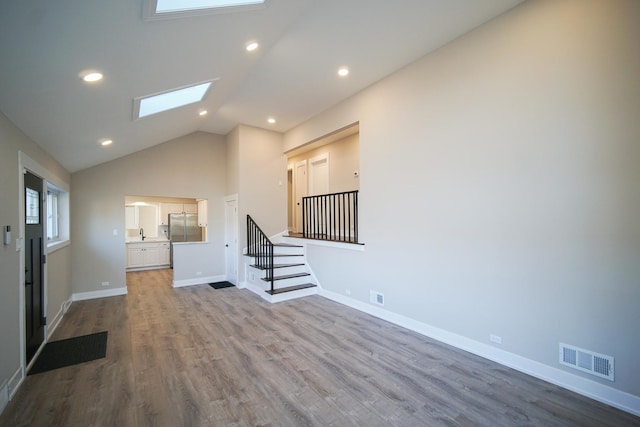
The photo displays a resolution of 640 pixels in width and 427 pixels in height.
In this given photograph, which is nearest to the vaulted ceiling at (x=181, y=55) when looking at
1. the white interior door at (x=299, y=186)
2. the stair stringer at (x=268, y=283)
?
the stair stringer at (x=268, y=283)

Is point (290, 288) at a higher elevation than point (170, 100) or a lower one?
lower

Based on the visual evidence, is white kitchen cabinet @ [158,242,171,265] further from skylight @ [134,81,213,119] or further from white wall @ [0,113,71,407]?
white wall @ [0,113,71,407]

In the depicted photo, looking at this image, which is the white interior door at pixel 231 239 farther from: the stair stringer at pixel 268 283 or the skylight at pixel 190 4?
the skylight at pixel 190 4

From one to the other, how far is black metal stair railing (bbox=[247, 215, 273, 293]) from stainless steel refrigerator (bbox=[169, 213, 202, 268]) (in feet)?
9.87

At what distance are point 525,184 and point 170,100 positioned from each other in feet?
14.3

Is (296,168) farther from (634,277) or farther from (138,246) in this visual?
(634,277)

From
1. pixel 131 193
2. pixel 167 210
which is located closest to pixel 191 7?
pixel 131 193

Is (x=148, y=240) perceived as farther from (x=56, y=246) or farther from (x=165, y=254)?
(x=56, y=246)

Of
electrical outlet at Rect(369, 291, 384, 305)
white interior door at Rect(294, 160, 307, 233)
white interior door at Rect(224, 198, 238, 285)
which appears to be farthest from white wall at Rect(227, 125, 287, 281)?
electrical outlet at Rect(369, 291, 384, 305)

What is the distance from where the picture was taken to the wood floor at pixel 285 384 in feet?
7.30

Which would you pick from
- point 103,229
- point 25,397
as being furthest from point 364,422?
point 103,229

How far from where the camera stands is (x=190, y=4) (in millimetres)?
1981

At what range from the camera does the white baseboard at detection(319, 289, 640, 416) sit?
232cm

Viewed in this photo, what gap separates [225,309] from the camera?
16.1 feet
